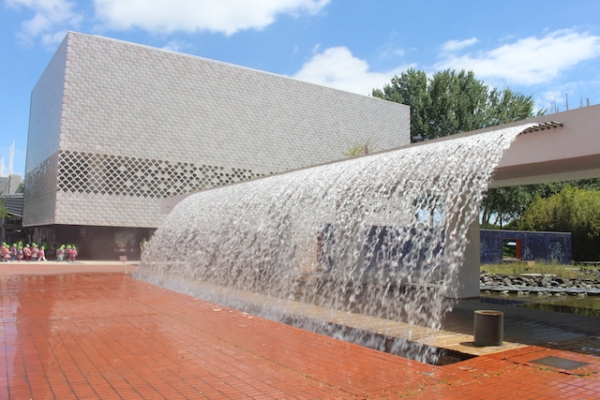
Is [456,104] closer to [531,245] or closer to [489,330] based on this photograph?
[531,245]

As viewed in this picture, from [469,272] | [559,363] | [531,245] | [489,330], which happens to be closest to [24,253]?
[469,272]

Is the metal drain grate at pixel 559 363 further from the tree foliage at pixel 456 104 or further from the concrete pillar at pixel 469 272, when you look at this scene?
the tree foliage at pixel 456 104

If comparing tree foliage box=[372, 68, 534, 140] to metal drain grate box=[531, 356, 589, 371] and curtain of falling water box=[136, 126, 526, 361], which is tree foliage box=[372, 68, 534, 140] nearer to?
curtain of falling water box=[136, 126, 526, 361]

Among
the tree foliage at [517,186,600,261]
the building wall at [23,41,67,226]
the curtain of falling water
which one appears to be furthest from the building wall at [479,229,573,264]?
the building wall at [23,41,67,226]

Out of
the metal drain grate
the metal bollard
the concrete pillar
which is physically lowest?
the metal drain grate

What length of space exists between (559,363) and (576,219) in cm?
2494

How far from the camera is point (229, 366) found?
4832 millimetres

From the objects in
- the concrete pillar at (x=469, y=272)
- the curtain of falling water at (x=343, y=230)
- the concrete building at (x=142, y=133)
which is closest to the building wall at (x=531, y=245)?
the curtain of falling water at (x=343, y=230)

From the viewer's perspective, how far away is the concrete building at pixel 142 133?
2595 cm

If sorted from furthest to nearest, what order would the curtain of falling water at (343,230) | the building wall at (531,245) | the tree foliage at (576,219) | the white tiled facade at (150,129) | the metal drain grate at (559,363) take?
the tree foliage at (576,219), the white tiled facade at (150,129), the building wall at (531,245), the curtain of falling water at (343,230), the metal drain grate at (559,363)

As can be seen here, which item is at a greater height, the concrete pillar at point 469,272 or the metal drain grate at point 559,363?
the concrete pillar at point 469,272

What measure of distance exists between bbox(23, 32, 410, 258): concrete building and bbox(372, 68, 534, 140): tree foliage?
765cm

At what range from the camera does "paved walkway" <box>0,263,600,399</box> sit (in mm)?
4055

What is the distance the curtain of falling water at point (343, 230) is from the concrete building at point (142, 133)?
14.8m
